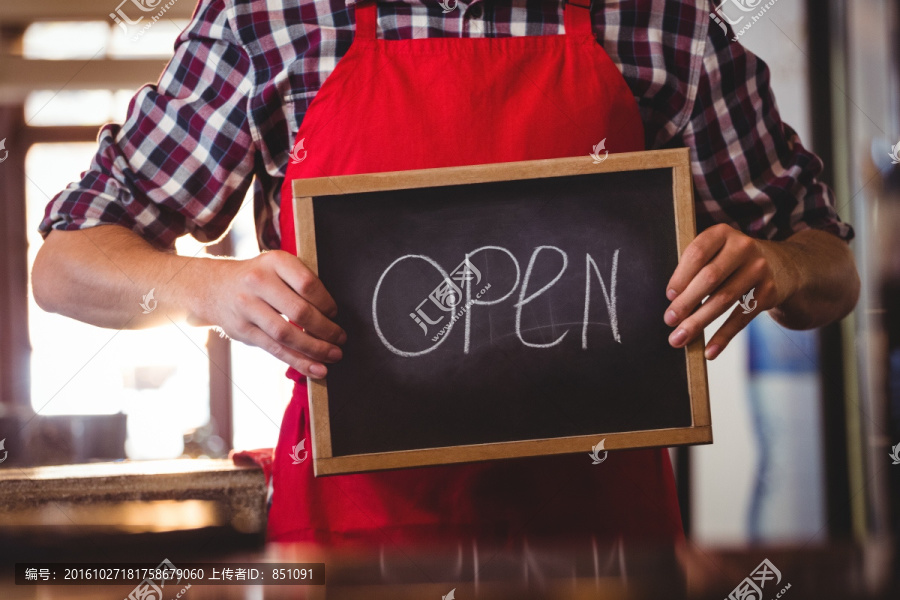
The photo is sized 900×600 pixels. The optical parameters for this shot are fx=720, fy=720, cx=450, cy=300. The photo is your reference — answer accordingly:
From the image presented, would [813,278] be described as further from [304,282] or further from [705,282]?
[304,282]

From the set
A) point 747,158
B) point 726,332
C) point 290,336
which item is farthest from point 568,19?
point 290,336

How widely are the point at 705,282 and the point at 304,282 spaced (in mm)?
423

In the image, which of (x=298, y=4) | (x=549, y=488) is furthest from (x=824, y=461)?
(x=298, y=4)

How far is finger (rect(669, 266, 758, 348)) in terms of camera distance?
778 mm

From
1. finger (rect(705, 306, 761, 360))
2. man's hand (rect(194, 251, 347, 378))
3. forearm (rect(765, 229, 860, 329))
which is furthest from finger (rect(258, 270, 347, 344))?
forearm (rect(765, 229, 860, 329))

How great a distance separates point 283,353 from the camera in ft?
2.54

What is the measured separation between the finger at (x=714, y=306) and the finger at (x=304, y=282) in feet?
1.22

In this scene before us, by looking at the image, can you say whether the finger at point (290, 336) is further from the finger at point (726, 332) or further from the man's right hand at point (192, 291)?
the finger at point (726, 332)

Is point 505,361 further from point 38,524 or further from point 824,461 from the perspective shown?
point 824,461

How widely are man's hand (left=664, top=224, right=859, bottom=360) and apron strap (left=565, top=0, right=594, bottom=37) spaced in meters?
0.33

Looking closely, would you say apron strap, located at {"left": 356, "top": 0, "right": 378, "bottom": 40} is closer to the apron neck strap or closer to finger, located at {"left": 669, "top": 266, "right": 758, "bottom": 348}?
the apron neck strap

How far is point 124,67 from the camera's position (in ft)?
14.8

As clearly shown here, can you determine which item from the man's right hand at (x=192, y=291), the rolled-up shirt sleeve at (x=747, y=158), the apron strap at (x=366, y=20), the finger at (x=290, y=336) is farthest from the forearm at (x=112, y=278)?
the rolled-up shirt sleeve at (x=747, y=158)

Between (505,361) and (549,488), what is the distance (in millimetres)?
206
